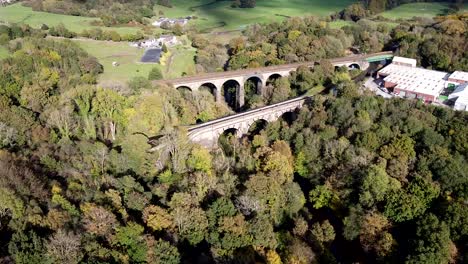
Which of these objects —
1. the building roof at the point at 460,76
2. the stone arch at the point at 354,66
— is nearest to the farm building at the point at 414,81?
the building roof at the point at 460,76

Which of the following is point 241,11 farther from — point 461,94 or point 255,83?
point 461,94

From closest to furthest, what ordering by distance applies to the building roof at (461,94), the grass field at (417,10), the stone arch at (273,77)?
the building roof at (461,94) < the stone arch at (273,77) < the grass field at (417,10)

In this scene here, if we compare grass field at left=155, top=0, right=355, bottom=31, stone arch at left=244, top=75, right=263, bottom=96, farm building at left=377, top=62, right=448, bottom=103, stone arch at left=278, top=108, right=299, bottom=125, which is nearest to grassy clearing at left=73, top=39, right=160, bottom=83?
stone arch at left=244, top=75, right=263, bottom=96

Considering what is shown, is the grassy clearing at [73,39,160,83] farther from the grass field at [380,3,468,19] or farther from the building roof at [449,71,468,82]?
the grass field at [380,3,468,19]

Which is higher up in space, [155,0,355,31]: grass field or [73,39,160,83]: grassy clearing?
[155,0,355,31]: grass field

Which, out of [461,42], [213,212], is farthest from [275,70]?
[213,212]

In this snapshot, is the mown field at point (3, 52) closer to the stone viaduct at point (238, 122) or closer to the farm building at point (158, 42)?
the farm building at point (158, 42)
